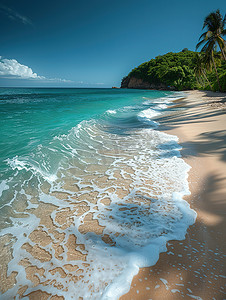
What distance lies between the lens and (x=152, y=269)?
6.01ft

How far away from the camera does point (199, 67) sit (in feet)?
122

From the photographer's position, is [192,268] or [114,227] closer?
[192,268]

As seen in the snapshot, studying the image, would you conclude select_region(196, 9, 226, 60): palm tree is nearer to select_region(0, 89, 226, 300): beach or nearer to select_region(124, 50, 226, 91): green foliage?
select_region(0, 89, 226, 300): beach

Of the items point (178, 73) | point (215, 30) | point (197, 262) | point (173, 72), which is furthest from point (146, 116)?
point (173, 72)

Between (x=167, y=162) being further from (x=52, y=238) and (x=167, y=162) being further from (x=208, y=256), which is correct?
(x=52, y=238)

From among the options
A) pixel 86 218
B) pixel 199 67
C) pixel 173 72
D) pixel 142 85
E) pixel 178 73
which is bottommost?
pixel 86 218

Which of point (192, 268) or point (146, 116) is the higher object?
point (146, 116)

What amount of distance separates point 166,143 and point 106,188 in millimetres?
4053

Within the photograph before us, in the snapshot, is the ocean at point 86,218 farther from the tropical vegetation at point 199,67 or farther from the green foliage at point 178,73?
the green foliage at point 178,73

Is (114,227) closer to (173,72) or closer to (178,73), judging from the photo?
(178,73)

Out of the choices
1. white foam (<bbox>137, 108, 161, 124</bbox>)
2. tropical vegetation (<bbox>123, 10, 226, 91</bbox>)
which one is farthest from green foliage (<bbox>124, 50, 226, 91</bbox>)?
white foam (<bbox>137, 108, 161, 124</bbox>)

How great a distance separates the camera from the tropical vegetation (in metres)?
21.1

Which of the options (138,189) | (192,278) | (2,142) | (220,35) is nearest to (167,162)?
(138,189)

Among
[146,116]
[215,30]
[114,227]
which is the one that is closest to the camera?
[114,227]
